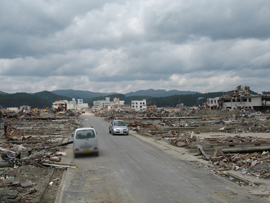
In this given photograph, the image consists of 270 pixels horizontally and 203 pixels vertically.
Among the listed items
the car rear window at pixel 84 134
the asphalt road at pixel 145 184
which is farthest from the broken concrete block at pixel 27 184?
the car rear window at pixel 84 134

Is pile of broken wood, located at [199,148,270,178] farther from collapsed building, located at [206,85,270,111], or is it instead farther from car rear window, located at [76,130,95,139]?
collapsed building, located at [206,85,270,111]

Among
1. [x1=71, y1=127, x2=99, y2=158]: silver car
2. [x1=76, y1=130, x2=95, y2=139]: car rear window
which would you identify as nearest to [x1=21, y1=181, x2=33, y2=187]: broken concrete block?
[x1=71, y1=127, x2=99, y2=158]: silver car

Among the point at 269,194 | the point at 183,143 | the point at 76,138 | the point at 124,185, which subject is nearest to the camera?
the point at 269,194

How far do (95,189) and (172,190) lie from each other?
8.46 feet

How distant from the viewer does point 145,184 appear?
8.70m

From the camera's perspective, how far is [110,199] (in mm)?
7219

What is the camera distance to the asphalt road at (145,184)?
737 cm

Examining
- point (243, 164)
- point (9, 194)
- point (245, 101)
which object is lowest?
point (243, 164)

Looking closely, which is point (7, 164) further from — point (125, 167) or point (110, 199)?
point (110, 199)

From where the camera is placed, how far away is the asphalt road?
7.37 meters

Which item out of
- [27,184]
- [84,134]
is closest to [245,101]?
[84,134]

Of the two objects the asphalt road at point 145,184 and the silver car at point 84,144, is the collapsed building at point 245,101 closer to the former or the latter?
the silver car at point 84,144

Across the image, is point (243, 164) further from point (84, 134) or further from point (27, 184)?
point (27, 184)

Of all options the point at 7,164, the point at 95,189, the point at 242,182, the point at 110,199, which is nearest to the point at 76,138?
the point at 7,164
